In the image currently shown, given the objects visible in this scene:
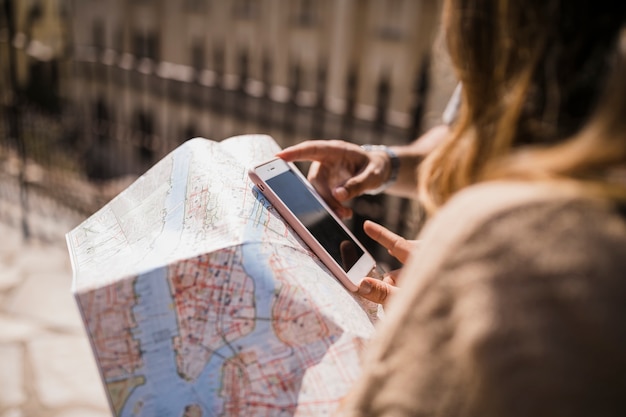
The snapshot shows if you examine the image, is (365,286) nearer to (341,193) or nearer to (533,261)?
(341,193)

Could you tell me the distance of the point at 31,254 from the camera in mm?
4227

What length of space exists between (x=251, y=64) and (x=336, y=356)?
13.7 metres

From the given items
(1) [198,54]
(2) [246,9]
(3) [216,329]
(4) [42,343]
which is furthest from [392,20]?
(3) [216,329]

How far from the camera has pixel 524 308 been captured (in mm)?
693

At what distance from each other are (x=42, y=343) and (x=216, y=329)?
2633 millimetres

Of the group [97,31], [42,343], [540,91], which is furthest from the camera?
[97,31]

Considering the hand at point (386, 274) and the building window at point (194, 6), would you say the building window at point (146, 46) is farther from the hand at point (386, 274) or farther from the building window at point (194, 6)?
the hand at point (386, 274)

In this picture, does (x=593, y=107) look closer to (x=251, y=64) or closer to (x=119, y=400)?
(x=119, y=400)

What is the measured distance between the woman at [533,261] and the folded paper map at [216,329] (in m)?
0.22

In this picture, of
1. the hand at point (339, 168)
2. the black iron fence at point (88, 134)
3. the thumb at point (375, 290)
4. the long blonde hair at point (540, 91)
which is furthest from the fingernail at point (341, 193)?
the black iron fence at point (88, 134)

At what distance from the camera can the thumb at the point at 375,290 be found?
4.09ft

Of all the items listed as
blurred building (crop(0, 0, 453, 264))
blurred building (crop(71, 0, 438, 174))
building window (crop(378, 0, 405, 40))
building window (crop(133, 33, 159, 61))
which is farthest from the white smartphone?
building window (crop(133, 33, 159, 61))

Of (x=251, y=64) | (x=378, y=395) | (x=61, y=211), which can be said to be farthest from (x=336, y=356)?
(x=251, y=64)

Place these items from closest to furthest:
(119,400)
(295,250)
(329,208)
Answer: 1. (119,400)
2. (295,250)
3. (329,208)
